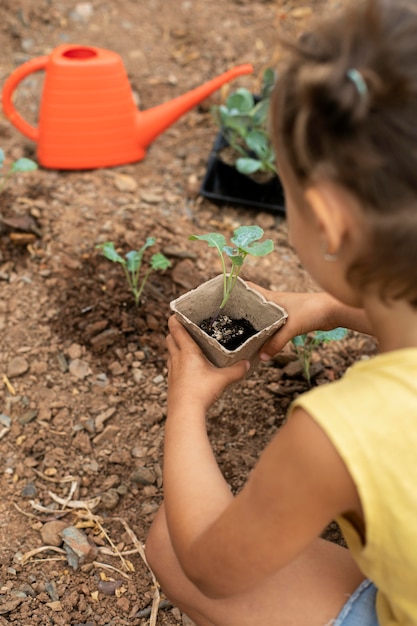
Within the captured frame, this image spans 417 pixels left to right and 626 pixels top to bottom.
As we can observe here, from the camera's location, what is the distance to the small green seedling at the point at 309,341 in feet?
5.00

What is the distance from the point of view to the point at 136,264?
1809 millimetres

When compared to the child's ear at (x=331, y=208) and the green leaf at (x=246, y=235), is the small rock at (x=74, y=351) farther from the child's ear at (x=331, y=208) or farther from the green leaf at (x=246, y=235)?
the child's ear at (x=331, y=208)

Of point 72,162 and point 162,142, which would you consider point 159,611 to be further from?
point 162,142

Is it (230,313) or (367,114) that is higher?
(367,114)

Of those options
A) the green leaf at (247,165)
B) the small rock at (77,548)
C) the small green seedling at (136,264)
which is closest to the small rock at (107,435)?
the small rock at (77,548)

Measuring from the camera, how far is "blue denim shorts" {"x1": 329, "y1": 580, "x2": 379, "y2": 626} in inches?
42.1

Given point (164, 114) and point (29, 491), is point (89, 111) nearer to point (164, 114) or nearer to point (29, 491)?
point (164, 114)

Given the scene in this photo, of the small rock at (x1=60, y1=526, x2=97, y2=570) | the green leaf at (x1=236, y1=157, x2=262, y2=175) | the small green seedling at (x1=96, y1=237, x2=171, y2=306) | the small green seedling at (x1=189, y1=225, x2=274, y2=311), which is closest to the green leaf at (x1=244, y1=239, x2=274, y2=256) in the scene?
the small green seedling at (x1=189, y1=225, x2=274, y2=311)

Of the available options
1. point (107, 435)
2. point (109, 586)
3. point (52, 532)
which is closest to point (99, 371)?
point (107, 435)

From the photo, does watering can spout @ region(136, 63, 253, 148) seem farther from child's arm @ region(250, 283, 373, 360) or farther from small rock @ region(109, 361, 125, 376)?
child's arm @ region(250, 283, 373, 360)

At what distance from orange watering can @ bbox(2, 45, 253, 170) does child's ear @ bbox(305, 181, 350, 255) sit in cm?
142

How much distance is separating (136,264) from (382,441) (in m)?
1.08

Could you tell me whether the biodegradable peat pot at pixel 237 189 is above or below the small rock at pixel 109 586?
above

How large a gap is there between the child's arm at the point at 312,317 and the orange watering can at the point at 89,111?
1.02 metres
